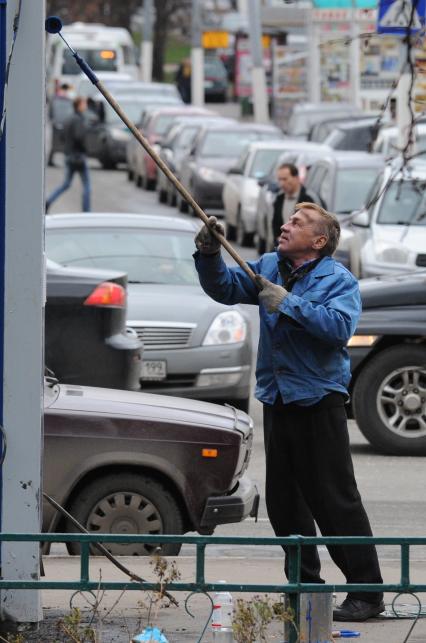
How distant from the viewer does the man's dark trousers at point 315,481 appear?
6297mm

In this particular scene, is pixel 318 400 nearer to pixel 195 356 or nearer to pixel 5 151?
pixel 5 151

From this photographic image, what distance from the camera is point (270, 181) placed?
2519cm

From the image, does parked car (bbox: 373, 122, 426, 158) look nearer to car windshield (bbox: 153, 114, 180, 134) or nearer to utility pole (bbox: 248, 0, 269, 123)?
car windshield (bbox: 153, 114, 180, 134)

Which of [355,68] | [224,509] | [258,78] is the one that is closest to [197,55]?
[258,78]

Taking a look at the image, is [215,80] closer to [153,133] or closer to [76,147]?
[153,133]

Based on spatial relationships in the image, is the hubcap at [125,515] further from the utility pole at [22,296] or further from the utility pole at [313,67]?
the utility pole at [313,67]

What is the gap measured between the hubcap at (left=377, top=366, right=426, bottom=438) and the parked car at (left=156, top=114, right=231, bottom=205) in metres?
22.4

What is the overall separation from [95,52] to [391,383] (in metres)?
49.0

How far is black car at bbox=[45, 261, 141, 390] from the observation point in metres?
11.3

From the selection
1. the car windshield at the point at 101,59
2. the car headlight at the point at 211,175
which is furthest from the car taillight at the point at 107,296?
the car windshield at the point at 101,59

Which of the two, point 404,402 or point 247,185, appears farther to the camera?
point 247,185

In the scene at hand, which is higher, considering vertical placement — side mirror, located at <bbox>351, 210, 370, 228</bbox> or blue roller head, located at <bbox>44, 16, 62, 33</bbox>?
blue roller head, located at <bbox>44, 16, 62, 33</bbox>

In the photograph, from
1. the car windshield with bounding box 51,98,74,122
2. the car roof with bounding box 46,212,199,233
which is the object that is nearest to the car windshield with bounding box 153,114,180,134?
the car windshield with bounding box 51,98,74,122

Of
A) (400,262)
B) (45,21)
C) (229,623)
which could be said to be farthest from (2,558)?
(400,262)
